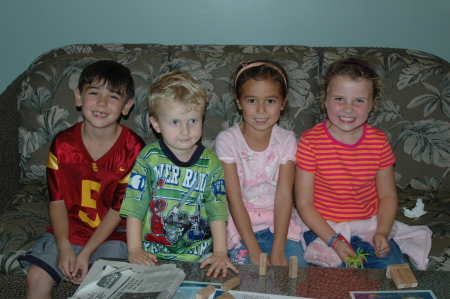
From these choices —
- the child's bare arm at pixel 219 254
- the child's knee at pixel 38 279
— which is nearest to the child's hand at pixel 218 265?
the child's bare arm at pixel 219 254

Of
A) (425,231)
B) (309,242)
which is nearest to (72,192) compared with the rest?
(309,242)

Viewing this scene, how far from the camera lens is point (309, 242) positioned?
2111 mm

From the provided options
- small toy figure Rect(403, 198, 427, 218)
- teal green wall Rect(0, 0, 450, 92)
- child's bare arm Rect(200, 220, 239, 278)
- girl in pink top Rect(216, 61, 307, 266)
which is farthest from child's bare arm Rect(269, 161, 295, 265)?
teal green wall Rect(0, 0, 450, 92)

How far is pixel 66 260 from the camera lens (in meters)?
1.86

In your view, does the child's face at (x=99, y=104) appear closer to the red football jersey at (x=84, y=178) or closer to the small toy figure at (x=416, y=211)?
the red football jersey at (x=84, y=178)

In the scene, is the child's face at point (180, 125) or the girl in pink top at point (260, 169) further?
the girl in pink top at point (260, 169)

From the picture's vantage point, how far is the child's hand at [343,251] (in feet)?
6.36

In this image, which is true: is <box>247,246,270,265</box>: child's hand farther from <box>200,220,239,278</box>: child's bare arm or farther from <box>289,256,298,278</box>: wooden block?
<box>289,256,298,278</box>: wooden block

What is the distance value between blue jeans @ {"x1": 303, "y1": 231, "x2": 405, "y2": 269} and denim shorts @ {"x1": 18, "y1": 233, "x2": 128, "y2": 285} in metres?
0.77

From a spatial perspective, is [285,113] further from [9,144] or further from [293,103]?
[9,144]

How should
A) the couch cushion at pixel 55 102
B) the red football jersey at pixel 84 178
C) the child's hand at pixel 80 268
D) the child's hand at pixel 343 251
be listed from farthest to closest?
the couch cushion at pixel 55 102, the red football jersey at pixel 84 178, the child's hand at pixel 343 251, the child's hand at pixel 80 268

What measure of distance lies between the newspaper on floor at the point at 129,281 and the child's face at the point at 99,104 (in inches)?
25.1

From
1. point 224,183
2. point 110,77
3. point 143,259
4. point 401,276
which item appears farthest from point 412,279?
point 110,77

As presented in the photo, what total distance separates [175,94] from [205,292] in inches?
28.3
